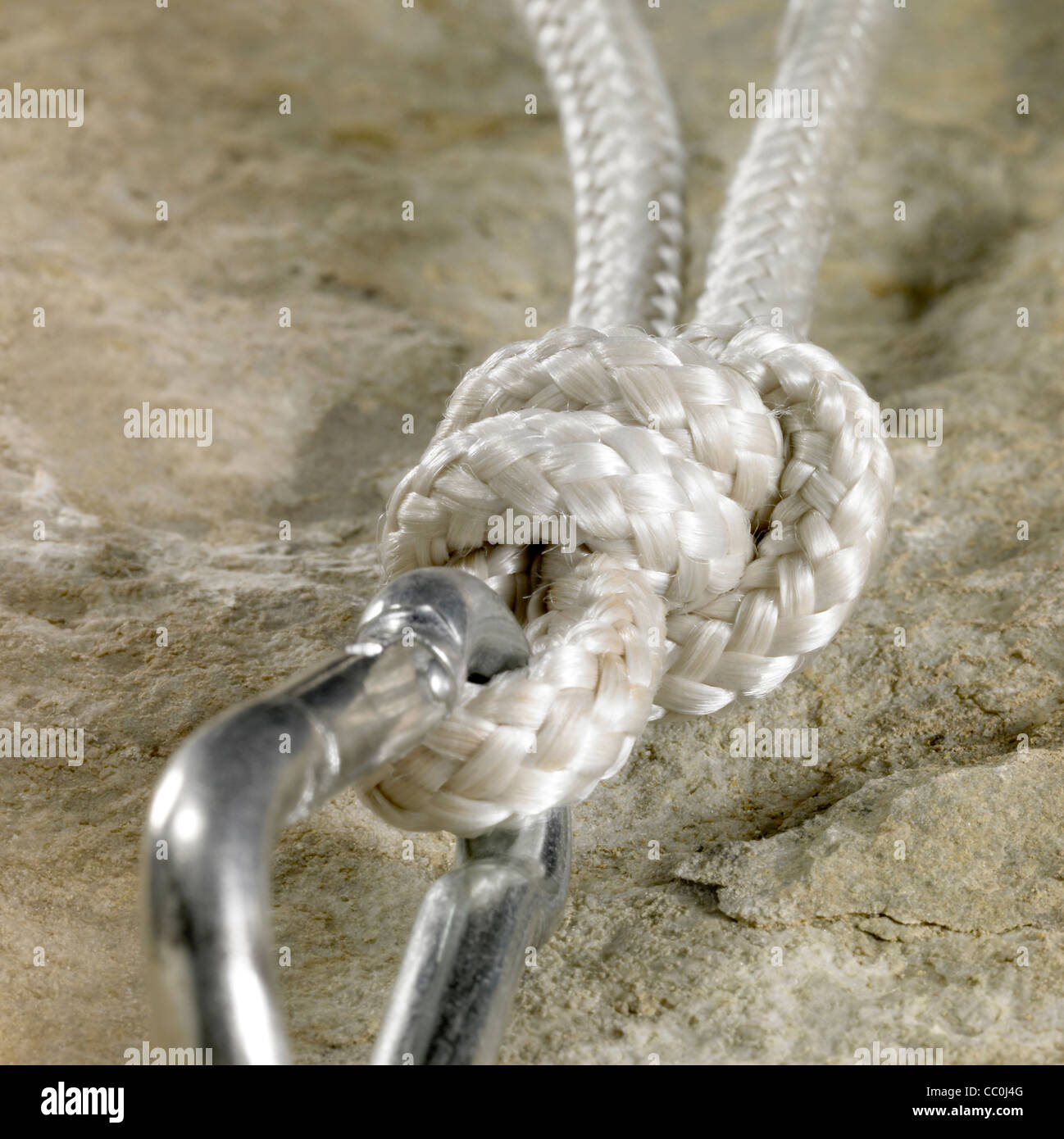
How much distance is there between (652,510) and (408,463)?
484 millimetres

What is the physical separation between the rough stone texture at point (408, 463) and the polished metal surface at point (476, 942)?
A: 6cm

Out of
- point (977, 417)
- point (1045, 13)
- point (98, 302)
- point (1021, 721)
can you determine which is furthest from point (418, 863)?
point (1045, 13)

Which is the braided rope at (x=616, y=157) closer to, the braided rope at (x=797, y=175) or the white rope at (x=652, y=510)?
the braided rope at (x=797, y=175)

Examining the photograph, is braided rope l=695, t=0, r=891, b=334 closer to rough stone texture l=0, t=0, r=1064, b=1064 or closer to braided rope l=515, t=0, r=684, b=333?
braided rope l=515, t=0, r=684, b=333

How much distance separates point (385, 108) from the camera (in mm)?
1764

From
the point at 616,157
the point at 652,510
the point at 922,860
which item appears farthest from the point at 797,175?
the point at 922,860

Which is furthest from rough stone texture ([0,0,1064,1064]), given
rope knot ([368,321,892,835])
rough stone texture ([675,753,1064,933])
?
rope knot ([368,321,892,835])

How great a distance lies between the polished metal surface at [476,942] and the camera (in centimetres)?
54

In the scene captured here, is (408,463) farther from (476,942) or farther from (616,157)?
(476,942)

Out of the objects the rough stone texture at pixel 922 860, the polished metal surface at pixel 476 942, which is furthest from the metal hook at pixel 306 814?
the rough stone texture at pixel 922 860

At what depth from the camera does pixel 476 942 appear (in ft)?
1.92

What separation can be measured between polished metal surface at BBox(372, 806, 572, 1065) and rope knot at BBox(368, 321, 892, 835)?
0.05 metres

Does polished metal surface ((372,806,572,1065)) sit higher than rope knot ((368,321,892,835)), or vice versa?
rope knot ((368,321,892,835))

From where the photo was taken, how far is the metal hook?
417 millimetres
